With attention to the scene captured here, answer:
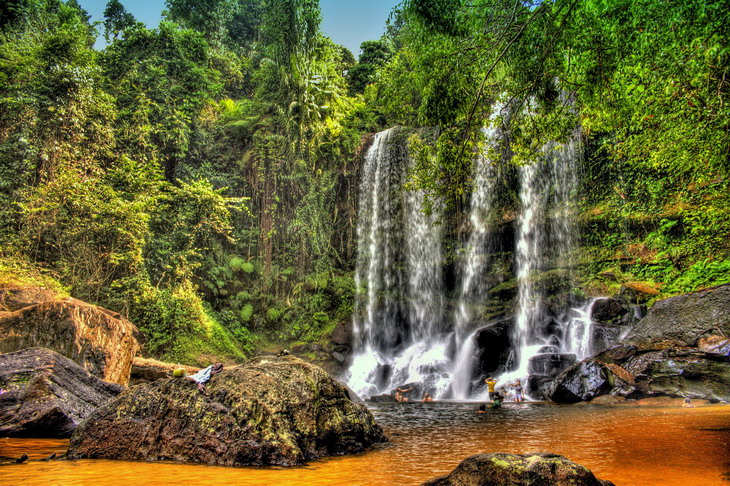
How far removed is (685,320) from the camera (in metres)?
9.75

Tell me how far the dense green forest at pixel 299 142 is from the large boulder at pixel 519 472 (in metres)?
3.56

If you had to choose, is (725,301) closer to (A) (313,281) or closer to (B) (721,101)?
(B) (721,101)

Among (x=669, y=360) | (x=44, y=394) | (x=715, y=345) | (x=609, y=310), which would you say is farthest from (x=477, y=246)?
(x=44, y=394)

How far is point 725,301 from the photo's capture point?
9.27m

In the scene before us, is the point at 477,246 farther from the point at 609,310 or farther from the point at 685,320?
the point at 685,320

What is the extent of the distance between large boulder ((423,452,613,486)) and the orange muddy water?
835 mm

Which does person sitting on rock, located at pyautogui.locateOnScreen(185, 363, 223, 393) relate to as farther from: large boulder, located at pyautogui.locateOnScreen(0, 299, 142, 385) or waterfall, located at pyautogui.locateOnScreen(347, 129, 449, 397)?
waterfall, located at pyautogui.locateOnScreen(347, 129, 449, 397)

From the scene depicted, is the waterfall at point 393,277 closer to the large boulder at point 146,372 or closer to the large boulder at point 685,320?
the large boulder at point 685,320

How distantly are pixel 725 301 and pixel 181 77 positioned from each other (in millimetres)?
20658

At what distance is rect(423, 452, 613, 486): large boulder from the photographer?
2.41 meters

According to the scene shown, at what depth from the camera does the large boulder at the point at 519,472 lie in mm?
2410

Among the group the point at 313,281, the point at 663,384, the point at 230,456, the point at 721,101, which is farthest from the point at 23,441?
the point at 313,281

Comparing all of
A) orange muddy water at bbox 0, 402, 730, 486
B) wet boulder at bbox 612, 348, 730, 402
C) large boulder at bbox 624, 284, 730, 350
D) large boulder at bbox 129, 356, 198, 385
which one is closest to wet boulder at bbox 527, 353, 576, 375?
large boulder at bbox 624, 284, 730, 350

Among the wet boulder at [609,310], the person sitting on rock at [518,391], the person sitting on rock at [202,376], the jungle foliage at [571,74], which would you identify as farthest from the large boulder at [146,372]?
the wet boulder at [609,310]
